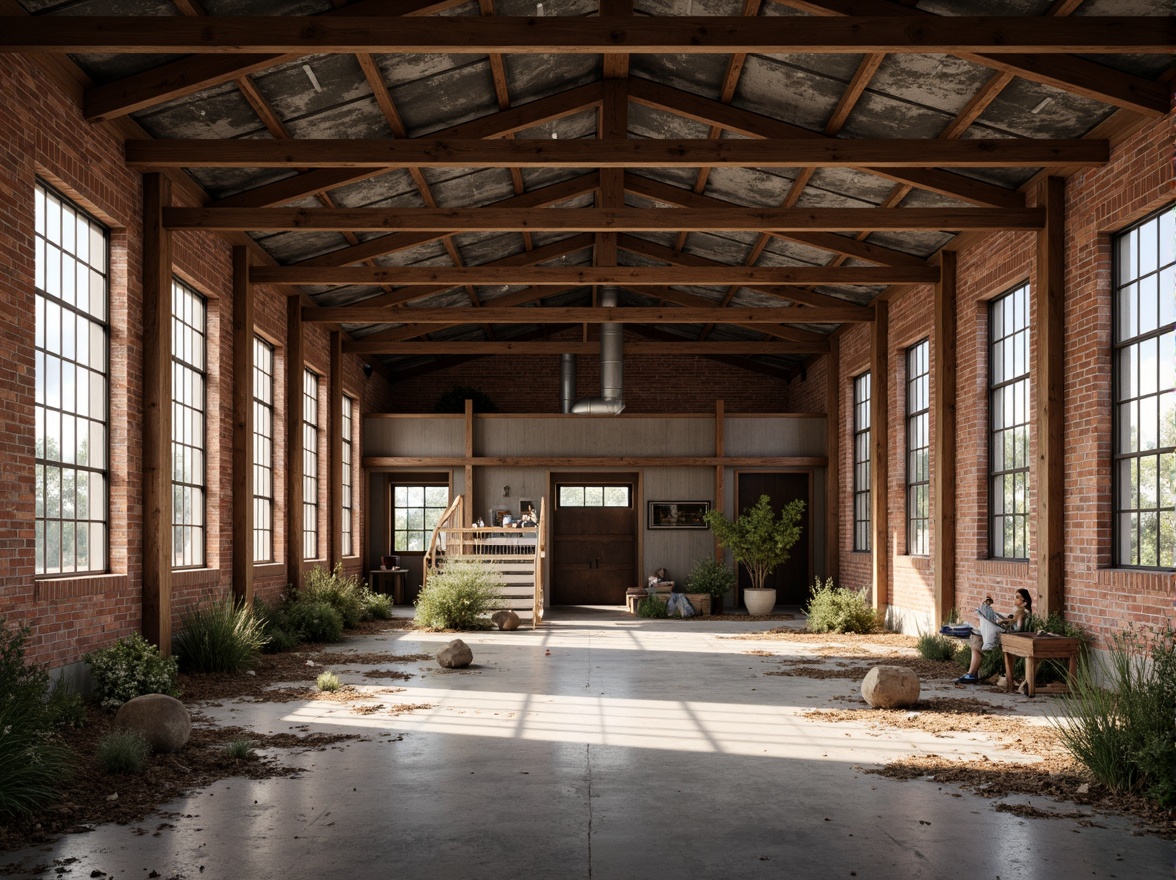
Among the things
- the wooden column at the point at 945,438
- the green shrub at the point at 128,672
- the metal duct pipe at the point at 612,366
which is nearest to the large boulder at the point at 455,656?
the green shrub at the point at 128,672

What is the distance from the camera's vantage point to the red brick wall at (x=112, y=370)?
758cm

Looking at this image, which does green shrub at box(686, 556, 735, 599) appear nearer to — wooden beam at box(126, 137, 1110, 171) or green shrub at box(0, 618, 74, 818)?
wooden beam at box(126, 137, 1110, 171)

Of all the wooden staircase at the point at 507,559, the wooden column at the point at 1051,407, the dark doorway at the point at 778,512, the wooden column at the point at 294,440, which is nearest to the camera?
the wooden column at the point at 1051,407

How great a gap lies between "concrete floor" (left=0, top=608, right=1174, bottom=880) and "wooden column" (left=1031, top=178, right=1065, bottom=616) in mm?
1598

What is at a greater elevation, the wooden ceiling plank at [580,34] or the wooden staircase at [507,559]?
the wooden ceiling plank at [580,34]

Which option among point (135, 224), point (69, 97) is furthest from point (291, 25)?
point (135, 224)

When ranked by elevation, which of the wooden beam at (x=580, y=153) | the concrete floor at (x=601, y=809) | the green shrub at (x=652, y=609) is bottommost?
the green shrub at (x=652, y=609)

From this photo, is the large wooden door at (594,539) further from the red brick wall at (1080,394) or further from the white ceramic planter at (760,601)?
the red brick wall at (1080,394)

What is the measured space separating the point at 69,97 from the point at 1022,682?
902cm

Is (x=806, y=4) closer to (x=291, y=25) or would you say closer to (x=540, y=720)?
(x=291, y=25)

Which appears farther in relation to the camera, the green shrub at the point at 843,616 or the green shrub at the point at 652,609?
the green shrub at the point at 652,609

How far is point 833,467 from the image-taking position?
19.3 m

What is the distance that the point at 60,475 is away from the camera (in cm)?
865

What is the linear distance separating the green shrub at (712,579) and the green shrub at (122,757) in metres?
13.8
